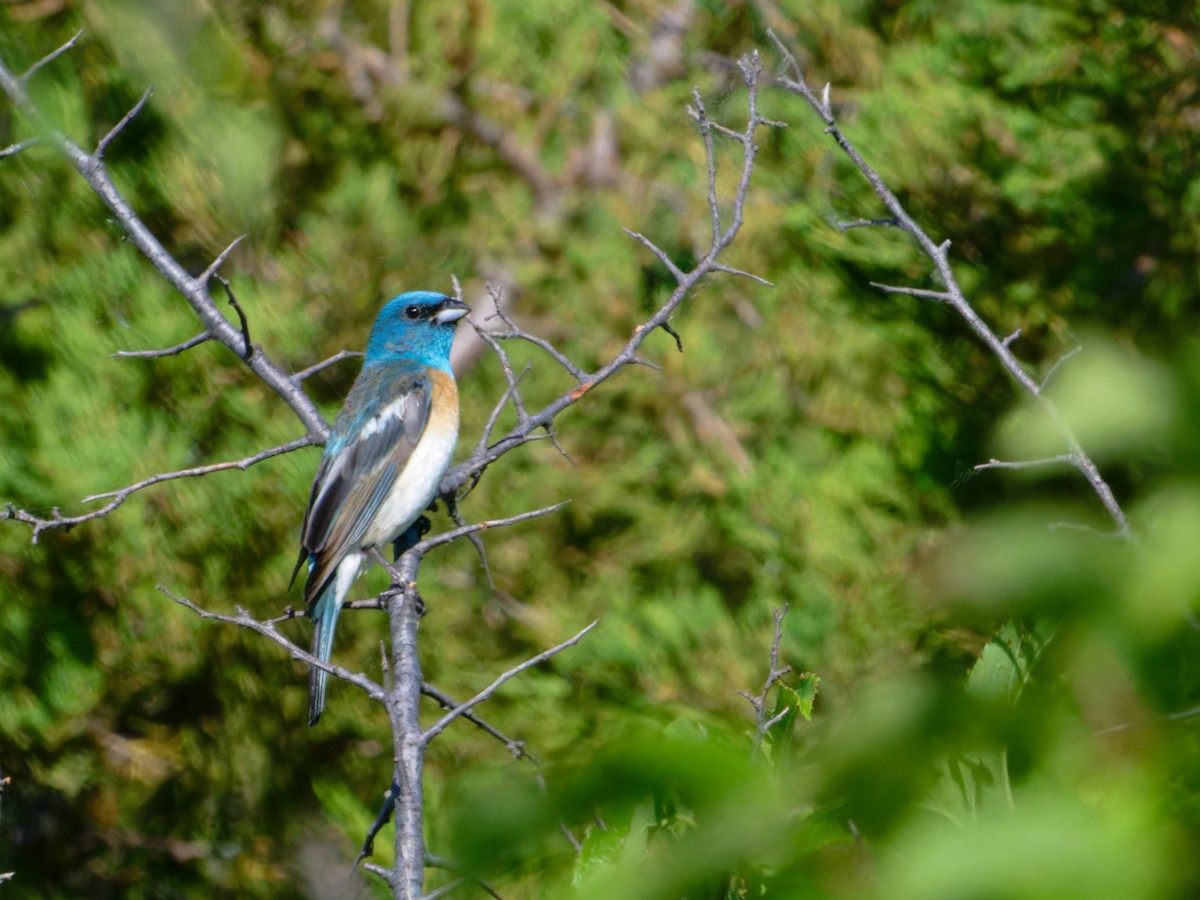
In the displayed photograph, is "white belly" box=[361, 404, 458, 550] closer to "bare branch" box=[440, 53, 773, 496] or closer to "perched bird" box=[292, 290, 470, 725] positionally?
"perched bird" box=[292, 290, 470, 725]

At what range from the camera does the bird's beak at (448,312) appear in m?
3.72

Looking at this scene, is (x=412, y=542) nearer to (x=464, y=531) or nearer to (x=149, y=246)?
(x=464, y=531)

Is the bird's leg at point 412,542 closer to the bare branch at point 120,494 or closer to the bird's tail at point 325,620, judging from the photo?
the bird's tail at point 325,620

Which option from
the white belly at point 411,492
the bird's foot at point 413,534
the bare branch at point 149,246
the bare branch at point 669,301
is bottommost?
the bird's foot at point 413,534

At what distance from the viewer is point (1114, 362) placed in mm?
666

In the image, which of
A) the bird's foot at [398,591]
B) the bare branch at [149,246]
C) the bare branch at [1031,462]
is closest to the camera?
the bare branch at [1031,462]

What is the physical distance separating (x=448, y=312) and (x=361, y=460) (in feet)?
1.88

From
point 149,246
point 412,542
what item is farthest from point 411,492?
point 149,246

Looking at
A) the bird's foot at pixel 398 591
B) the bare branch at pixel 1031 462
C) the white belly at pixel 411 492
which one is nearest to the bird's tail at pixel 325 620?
the white belly at pixel 411 492

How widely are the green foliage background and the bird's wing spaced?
25 cm

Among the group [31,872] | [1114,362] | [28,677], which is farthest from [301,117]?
[1114,362]

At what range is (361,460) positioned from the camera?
3.45 meters

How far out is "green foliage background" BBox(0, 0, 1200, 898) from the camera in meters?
3.41

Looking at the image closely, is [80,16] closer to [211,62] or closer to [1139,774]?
[211,62]
